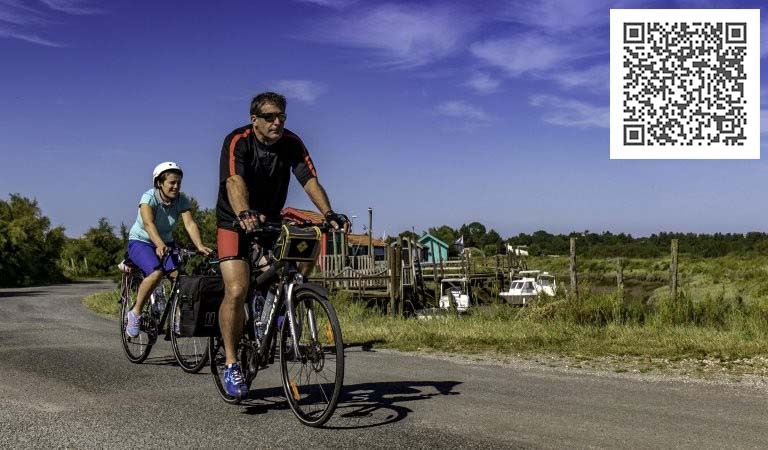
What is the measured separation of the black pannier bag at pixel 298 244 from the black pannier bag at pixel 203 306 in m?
1.00

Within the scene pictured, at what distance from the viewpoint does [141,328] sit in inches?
304

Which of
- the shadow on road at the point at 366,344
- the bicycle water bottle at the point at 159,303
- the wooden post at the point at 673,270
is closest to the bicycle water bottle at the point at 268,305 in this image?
the bicycle water bottle at the point at 159,303

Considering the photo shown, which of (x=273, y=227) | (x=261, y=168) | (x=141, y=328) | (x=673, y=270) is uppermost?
(x=261, y=168)

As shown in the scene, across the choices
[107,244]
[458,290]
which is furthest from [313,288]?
[107,244]

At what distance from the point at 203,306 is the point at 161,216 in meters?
2.30

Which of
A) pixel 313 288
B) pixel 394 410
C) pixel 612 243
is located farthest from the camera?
pixel 612 243

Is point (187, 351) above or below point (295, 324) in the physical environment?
below

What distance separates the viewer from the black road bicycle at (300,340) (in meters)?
4.55

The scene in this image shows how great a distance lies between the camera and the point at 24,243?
4412 centimetres

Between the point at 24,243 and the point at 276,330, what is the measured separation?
4395cm

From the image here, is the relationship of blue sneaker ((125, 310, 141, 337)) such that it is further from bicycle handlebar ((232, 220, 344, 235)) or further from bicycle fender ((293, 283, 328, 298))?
bicycle fender ((293, 283, 328, 298))

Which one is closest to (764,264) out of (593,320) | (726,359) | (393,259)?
(393,259)

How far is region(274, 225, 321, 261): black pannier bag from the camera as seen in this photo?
475cm

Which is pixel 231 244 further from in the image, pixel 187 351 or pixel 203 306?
pixel 187 351
